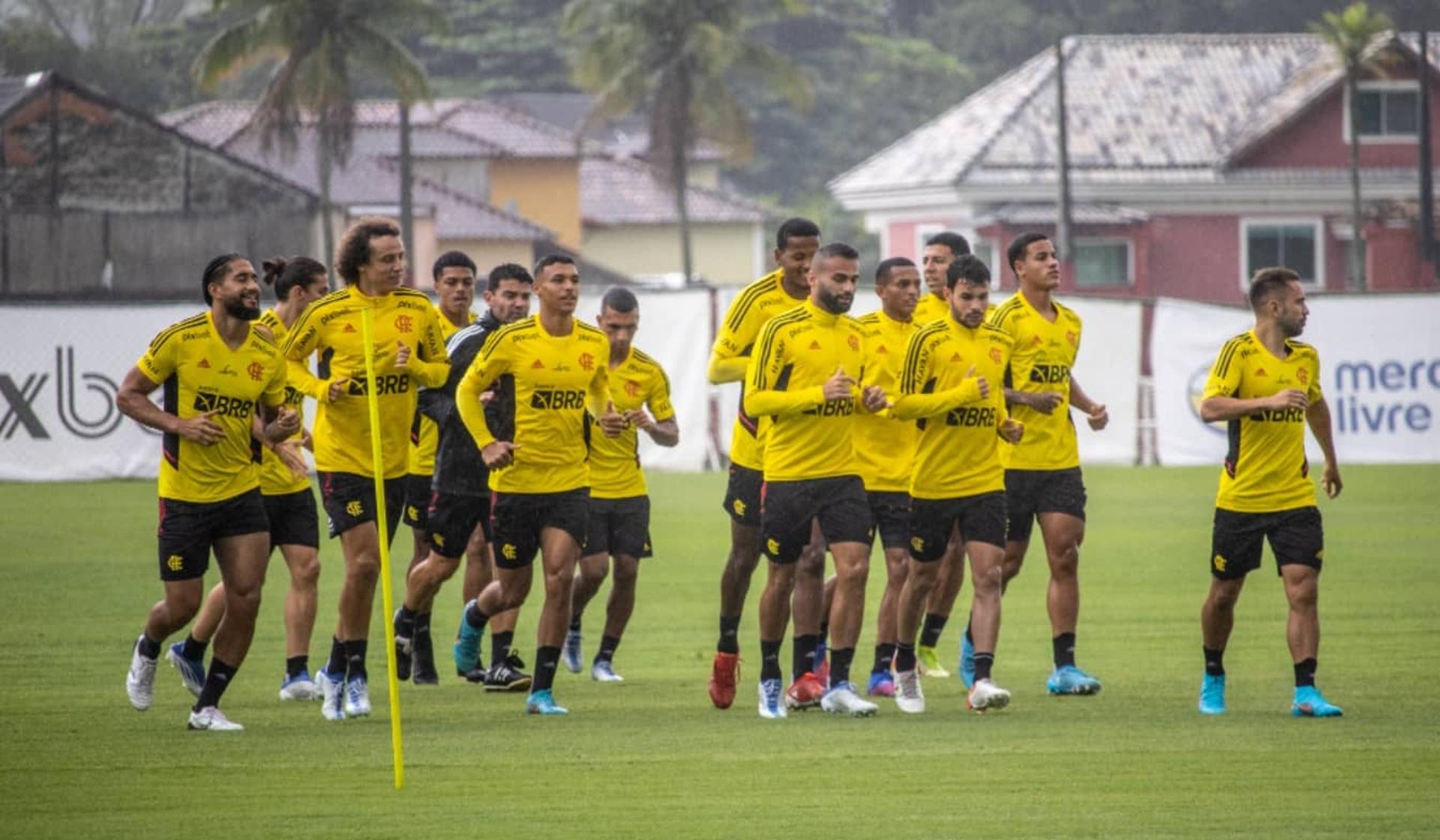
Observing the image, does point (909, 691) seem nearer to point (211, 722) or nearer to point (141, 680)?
point (211, 722)

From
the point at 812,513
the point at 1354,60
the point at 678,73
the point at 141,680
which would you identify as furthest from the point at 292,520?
the point at 678,73

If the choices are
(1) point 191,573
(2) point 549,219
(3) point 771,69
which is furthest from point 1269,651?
(2) point 549,219

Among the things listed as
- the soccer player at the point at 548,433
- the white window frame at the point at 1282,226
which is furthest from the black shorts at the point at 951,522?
the white window frame at the point at 1282,226

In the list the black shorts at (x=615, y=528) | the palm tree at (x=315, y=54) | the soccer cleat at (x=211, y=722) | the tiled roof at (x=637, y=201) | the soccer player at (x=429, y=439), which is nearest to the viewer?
the soccer cleat at (x=211, y=722)

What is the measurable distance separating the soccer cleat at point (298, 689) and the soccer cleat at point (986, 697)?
3441 mm

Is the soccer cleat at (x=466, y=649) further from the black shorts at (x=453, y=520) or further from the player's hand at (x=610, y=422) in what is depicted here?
the player's hand at (x=610, y=422)

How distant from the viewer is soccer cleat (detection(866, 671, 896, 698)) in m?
12.7

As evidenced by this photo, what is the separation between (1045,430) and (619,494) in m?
2.57

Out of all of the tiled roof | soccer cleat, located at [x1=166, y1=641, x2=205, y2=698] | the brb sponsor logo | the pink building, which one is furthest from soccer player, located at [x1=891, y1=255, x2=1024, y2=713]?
the tiled roof

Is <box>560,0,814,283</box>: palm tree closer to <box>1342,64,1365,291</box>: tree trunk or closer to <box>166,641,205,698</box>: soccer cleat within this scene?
<box>1342,64,1365,291</box>: tree trunk

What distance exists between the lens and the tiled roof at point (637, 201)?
8488cm

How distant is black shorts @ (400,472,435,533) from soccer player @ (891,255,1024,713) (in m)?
2.98

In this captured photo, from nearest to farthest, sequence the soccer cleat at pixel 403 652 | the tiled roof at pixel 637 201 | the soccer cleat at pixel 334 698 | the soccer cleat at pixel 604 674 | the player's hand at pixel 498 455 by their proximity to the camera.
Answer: the player's hand at pixel 498 455
the soccer cleat at pixel 334 698
the soccer cleat at pixel 403 652
the soccer cleat at pixel 604 674
the tiled roof at pixel 637 201

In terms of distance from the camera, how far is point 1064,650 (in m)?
12.7
